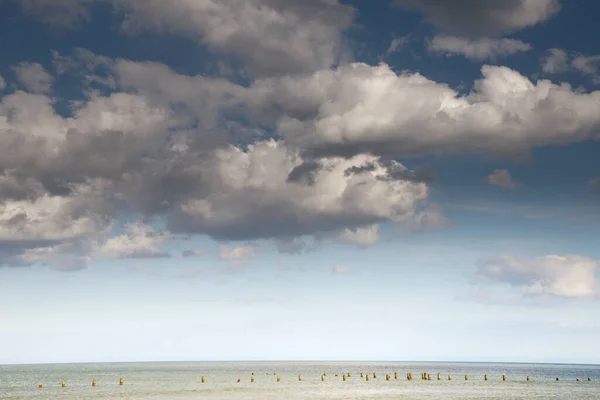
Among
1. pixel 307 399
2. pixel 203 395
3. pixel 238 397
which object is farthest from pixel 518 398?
pixel 203 395

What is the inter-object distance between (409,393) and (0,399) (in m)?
72.0

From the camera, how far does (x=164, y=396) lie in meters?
118

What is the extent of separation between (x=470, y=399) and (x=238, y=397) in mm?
38360

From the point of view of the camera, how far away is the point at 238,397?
11144cm

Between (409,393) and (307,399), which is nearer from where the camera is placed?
(307,399)

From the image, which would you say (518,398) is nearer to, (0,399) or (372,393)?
(372,393)

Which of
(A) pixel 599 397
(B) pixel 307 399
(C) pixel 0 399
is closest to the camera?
(B) pixel 307 399

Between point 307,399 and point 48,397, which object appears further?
point 48,397

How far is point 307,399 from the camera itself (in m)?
108

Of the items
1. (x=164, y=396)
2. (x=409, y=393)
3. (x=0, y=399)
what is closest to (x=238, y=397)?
(x=164, y=396)

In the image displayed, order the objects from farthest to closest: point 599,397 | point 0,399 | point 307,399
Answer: point 599,397
point 0,399
point 307,399

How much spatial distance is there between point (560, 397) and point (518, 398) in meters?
11.8

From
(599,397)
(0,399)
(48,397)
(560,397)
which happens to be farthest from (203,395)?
(599,397)

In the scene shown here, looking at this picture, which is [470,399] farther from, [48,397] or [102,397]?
[48,397]
